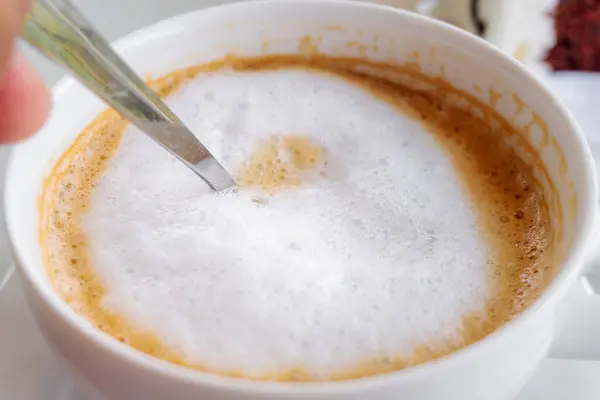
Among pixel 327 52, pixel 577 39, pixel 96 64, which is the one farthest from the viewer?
pixel 577 39

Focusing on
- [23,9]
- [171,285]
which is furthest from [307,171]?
[23,9]

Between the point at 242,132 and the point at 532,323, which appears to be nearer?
the point at 532,323

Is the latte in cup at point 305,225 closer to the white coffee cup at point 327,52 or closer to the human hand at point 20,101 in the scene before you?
the white coffee cup at point 327,52

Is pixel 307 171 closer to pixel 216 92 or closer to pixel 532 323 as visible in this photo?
pixel 216 92

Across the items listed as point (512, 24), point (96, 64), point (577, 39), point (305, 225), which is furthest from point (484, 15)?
point (96, 64)

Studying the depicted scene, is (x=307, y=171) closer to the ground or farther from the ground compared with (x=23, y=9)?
closer to the ground

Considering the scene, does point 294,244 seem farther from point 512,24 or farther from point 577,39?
point 577,39

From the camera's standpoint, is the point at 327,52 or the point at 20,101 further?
the point at 327,52

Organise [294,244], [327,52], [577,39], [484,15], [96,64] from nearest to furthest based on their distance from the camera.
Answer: [96,64]
[294,244]
[327,52]
[484,15]
[577,39]
